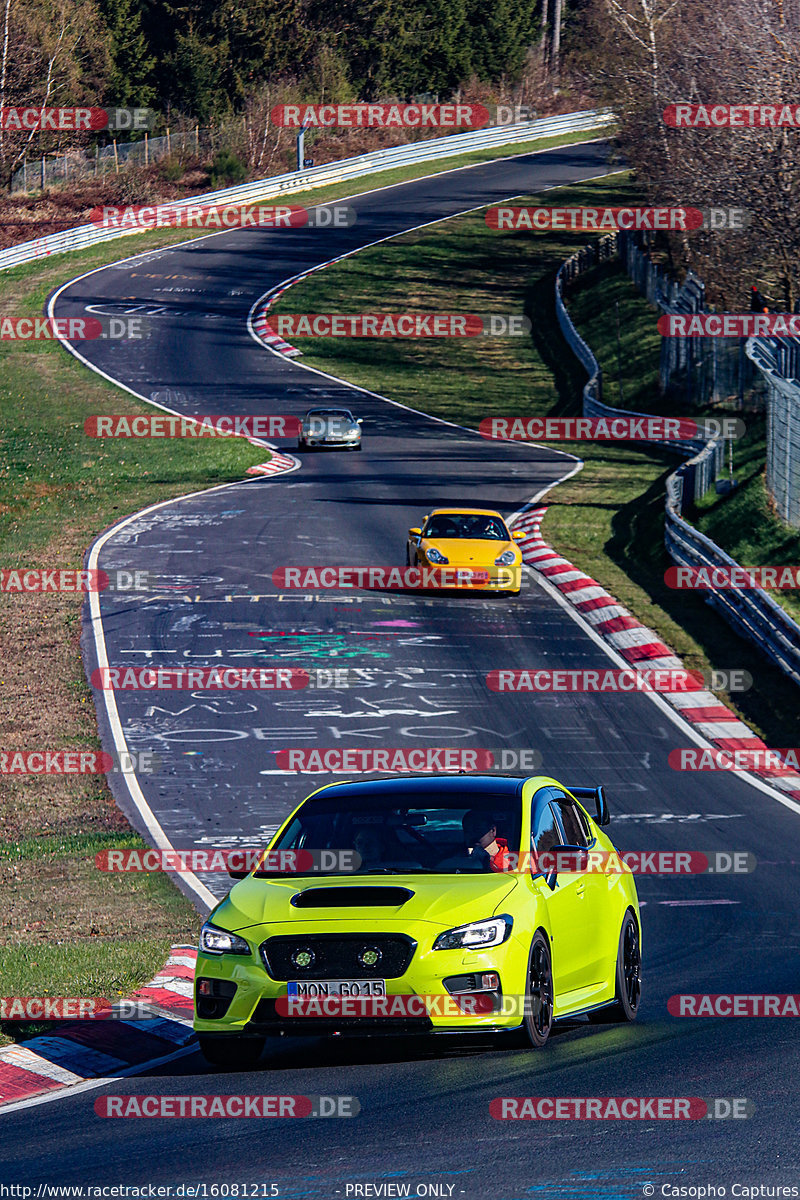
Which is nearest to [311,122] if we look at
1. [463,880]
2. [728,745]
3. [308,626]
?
[308,626]

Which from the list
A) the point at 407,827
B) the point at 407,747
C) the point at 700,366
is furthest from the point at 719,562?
the point at 700,366

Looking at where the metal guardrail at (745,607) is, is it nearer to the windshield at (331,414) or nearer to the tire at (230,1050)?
the tire at (230,1050)

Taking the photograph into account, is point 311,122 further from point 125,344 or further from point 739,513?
point 739,513

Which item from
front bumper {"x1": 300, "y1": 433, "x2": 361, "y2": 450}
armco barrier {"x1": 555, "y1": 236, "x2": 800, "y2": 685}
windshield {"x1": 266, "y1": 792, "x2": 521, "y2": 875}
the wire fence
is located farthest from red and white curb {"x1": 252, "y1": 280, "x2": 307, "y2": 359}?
windshield {"x1": 266, "y1": 792, "x2": 521, "y2": 875}

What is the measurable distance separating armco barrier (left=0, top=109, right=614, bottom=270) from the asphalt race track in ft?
79.1

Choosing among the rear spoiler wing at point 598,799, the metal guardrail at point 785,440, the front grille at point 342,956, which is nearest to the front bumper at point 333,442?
the metal guardrail at point 785,440

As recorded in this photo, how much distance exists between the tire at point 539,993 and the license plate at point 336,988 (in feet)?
2.54

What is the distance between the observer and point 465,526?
28.6 m

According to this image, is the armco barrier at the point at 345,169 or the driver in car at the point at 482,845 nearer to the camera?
the driver in car at the point at 482,845

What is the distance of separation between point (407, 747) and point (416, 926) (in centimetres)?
1054

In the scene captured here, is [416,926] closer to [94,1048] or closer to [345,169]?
[94,1048]

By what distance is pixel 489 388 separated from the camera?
53.8 meters

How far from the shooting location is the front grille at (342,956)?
8.41m

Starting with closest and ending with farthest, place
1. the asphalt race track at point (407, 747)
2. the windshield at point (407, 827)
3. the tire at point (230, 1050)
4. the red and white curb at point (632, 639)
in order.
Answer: the asphalt race track at point (407, 747)
the tire at point (230, 1050)
the windshield at point (407, 827)
the red and white curb at point (632, 639)
